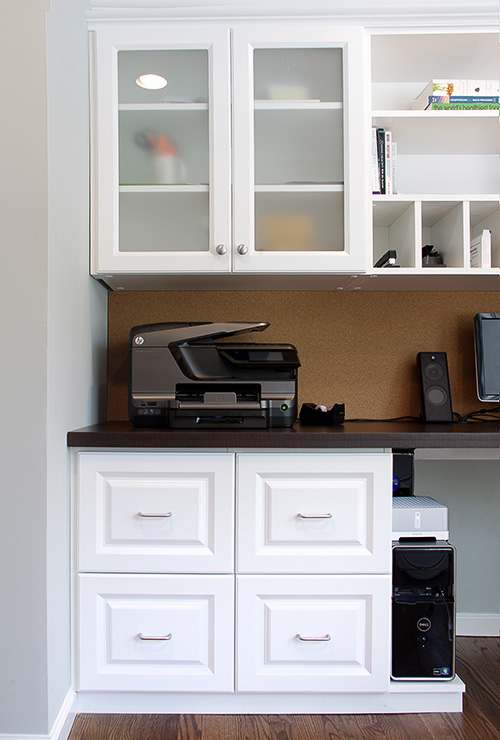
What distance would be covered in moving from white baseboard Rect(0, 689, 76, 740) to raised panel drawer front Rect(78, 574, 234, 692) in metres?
0.05

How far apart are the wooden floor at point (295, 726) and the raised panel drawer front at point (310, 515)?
430mm

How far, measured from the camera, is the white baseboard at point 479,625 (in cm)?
190

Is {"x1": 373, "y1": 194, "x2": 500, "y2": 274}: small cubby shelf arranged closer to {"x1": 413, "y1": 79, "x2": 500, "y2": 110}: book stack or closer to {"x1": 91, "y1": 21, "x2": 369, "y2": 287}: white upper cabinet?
{"x1": 91, "y1": 21, "x2": 369, "y2": 287}: white upper cabinet

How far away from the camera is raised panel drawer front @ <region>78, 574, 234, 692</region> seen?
1387 millimetres

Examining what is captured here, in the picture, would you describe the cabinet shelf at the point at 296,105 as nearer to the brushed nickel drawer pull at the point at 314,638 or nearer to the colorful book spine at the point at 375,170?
the colorful book spine at the point at 375,170

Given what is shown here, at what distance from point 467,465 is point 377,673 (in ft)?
2.87

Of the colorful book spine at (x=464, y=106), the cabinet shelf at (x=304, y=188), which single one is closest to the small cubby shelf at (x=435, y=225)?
the cabinet shelf at (x=304, y=188)

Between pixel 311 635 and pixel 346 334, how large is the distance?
1.07 metres

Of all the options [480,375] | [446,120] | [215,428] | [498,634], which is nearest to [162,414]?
[215,428]

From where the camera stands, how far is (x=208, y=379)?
1.56 metres

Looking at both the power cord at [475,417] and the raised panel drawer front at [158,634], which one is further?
the power cord at [475,417]

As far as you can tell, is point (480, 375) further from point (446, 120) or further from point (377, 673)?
point (377, 673)

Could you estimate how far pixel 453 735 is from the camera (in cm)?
134

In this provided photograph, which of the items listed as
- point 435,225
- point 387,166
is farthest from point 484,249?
point 387,166
